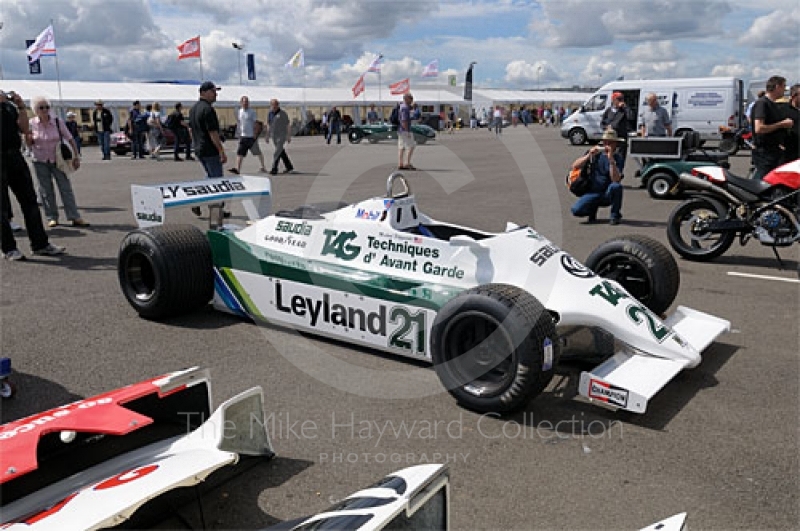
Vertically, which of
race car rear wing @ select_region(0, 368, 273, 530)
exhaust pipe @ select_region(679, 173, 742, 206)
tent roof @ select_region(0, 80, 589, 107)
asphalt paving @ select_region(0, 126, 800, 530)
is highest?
tent roof @ select_region(0, 80, 589, 107)

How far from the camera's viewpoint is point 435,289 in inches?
168

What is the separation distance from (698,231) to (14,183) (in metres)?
7.84

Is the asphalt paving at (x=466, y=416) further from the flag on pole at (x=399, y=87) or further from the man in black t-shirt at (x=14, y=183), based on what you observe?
the flag on pole at (x=399, y=87)

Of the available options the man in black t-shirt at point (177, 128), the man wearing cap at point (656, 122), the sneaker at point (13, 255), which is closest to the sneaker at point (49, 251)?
the sneaker at point (13, 255)

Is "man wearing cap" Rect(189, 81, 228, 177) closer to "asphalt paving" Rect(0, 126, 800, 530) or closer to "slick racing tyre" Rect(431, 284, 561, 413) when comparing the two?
"asphalt paving" Rect(0, 126, 800, 530)

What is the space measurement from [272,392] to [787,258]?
6755mm

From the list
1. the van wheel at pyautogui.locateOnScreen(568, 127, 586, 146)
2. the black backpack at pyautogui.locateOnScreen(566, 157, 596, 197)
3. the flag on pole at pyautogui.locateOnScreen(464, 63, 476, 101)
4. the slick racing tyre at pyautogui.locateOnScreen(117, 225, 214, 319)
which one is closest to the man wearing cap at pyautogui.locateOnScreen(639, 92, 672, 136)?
the black backpack at pyautogui.locateOnScreen(566, 157, 596, 197)

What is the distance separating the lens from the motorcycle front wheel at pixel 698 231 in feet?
24.8

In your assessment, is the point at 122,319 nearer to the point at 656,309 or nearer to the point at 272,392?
the point at 272,392

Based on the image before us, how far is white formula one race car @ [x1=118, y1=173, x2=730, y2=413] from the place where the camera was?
12.0 ft

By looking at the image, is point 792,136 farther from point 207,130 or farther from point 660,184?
point 207,130

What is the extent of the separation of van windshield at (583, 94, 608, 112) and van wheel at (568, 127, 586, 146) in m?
0.86

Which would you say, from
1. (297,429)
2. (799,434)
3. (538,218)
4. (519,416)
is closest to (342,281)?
(297,429)

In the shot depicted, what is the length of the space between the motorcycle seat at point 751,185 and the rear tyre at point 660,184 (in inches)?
192
